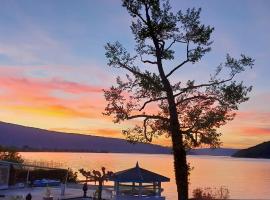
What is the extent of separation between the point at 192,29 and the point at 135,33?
98.3 inches

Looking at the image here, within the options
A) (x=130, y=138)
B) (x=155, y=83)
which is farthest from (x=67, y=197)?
(x=155, y=83)

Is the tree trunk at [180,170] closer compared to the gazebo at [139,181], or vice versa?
the tree trunk at [180,170]

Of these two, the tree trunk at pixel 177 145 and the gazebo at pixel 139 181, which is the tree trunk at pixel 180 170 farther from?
the gazebo at pixel 139 181

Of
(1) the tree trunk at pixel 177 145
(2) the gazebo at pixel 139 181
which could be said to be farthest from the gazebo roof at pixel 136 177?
(1) the tree trunk at pixel 177 145

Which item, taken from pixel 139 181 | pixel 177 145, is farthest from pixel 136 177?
pixel 177 145

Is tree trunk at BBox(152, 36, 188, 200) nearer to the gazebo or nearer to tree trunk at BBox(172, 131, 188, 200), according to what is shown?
tree trunk at BBox(172, 131, 188, 200)

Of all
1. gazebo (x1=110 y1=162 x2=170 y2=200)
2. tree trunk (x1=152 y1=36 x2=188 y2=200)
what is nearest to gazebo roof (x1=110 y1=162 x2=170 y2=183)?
gazebo (x1=110 y1=162 x2=170 y2=200)

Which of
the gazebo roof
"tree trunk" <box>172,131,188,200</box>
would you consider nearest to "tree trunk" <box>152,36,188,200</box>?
"tree trunk" <box>172,131,188,200</box>

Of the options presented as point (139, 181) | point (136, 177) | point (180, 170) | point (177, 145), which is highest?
point (177, 145)

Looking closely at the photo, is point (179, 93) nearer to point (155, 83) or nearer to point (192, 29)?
point (155, 83)

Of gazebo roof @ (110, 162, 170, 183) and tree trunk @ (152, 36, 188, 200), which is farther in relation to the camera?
gazebo roof @ (110, 162, 170, 183)

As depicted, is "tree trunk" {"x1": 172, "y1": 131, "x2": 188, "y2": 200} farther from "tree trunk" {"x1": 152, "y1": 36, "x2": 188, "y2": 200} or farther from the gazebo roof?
the gazebo roof

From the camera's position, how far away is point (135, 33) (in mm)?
21531

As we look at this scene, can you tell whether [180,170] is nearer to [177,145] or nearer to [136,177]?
[177,145]
